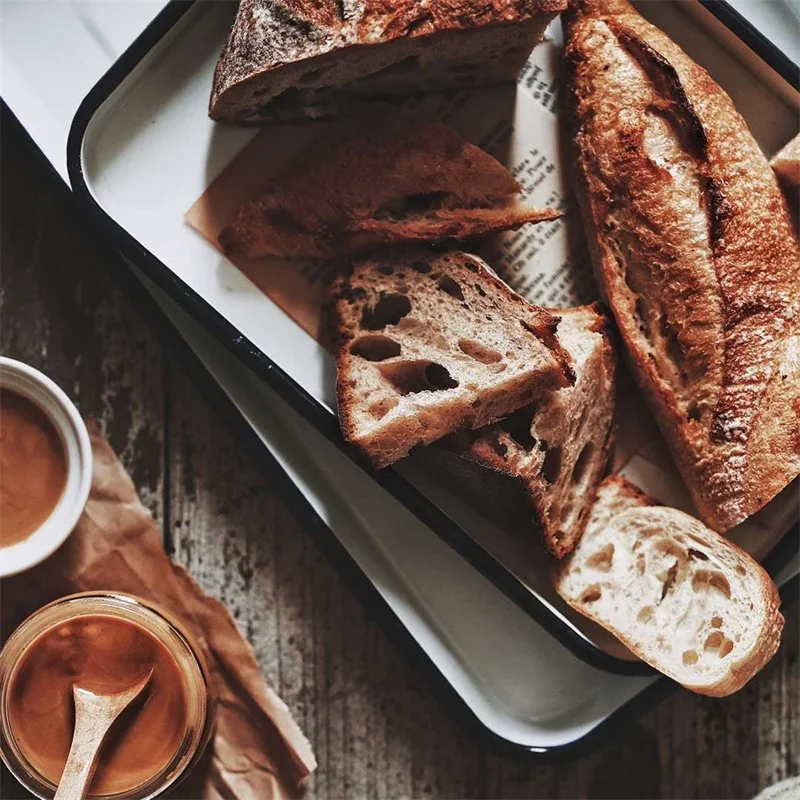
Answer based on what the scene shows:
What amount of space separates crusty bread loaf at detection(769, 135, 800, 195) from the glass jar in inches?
45.5

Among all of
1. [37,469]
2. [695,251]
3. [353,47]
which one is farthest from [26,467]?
[695,251]

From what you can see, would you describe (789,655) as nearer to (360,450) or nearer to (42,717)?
(360,450)

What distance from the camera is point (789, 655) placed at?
159cm

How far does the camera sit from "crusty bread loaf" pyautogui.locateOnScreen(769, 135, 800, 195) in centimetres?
138

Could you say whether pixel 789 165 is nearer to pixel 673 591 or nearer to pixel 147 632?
pixel 673 591

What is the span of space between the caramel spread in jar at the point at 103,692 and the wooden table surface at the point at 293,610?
0.70 feet

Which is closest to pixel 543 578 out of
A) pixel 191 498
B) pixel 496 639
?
pixel 496 639

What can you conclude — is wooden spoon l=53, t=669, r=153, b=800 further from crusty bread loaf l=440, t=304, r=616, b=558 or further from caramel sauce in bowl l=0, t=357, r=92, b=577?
crusty bread loaf l=440, t=304, r=616, b=558

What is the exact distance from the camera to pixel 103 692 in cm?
139

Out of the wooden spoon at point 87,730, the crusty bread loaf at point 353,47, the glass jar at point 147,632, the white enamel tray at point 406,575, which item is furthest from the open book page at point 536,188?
the wooden spoon at point 87,730

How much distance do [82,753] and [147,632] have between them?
7.7 inches

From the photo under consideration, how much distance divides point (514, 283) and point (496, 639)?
58 centimetres

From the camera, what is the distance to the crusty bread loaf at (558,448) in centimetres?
137

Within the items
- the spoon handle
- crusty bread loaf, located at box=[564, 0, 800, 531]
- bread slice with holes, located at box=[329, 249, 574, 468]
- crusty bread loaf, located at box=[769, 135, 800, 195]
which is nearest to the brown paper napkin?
the spoon handle
